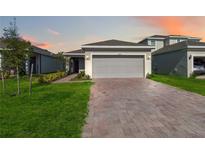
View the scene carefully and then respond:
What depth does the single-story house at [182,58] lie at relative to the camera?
21.4 m

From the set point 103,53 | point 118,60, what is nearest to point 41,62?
point 103,53

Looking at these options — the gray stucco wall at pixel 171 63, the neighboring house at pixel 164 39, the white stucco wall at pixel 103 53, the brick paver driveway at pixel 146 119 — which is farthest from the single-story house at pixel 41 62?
the brick paver driveway at pixel 146 119

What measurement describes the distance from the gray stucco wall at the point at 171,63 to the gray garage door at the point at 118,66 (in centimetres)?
449

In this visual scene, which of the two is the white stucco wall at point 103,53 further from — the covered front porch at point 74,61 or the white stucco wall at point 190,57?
the covered front porch at point 74,61

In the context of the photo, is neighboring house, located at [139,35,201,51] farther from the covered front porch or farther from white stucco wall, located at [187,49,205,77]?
white stucco wall, located at [187,49,205,77]

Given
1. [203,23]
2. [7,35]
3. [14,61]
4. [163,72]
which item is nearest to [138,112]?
[14,61]

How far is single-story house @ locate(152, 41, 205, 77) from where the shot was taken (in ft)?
70.3

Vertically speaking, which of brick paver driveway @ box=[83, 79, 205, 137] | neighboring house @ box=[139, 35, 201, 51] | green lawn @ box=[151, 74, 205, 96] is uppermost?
neighboring house @ box=[139, 35, 201, 51]

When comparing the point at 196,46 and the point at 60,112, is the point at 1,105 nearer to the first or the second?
the point at 60,112

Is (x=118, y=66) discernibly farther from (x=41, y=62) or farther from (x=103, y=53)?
(x=41, y=62)

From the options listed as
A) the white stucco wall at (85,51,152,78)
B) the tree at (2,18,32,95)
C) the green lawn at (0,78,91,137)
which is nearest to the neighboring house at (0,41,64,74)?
the white stucco wall at (85,51,152,78)

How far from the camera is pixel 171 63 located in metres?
25.0
